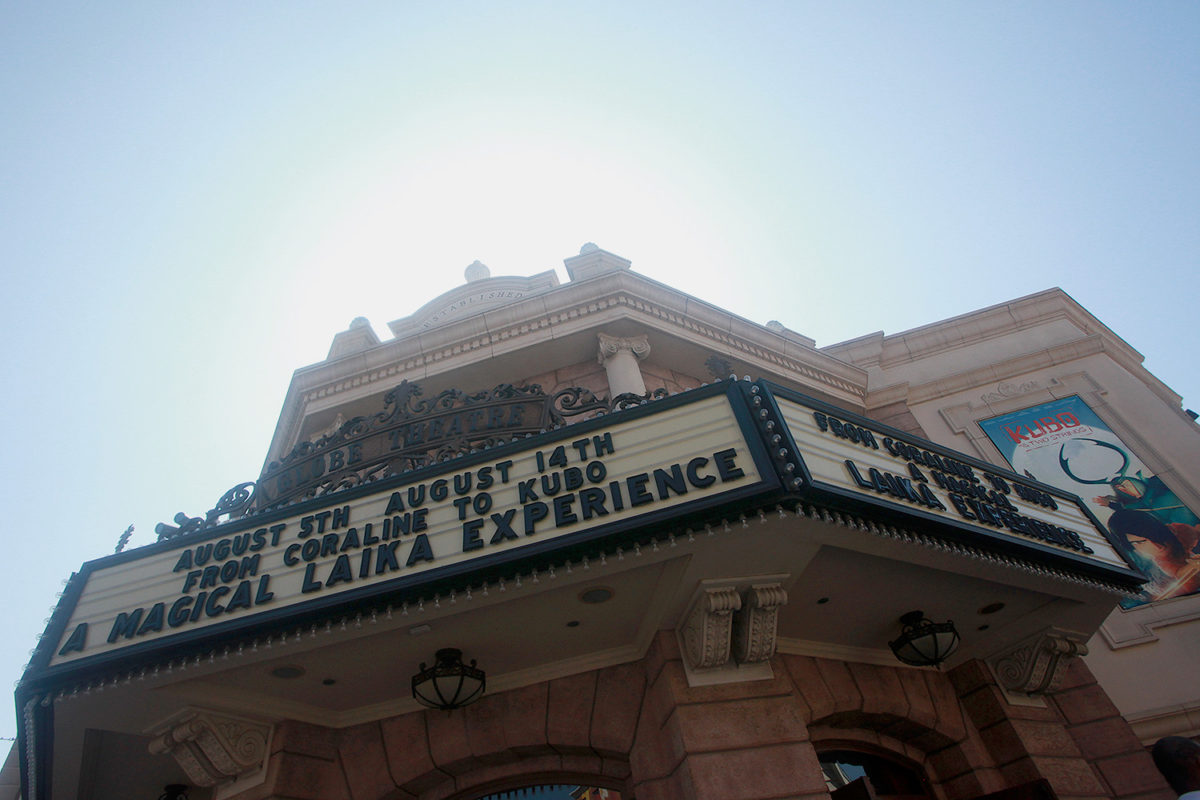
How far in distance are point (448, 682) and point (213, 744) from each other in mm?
2885

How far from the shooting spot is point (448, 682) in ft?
24.1

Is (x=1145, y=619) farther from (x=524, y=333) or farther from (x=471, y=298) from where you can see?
(x=471, y=298)

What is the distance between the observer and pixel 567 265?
14.0m

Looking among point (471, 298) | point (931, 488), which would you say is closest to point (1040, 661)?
point (931, 488)

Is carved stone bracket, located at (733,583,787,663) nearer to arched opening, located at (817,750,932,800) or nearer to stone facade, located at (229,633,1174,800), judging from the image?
stone facade, located at (229,633,1174,800)

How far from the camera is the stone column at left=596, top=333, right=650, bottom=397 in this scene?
11.2 metres

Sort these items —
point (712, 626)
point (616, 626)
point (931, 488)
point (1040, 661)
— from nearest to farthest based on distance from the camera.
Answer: point (712, 626) → point (616, 626) → point (931, 488) → point (1040, 661)

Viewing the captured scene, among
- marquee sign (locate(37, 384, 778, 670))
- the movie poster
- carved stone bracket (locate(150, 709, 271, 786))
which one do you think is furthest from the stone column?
the movie poster

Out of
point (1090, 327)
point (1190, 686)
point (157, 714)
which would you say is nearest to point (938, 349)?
point (1090, 327)

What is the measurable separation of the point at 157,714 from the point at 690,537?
21.1ft

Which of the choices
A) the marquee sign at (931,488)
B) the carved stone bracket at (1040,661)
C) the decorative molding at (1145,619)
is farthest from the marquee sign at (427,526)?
the decorative molding at (1145,619)

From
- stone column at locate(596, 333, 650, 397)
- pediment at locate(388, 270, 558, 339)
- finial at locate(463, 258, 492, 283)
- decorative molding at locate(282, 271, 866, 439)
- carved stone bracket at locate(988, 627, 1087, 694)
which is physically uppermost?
finial at locate(463, 258, 492, 283)

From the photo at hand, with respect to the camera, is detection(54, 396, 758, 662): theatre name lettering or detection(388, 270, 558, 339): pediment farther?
detection(388, 270, 558, 339): pediment

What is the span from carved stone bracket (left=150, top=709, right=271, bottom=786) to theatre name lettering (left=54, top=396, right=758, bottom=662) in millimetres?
1332
